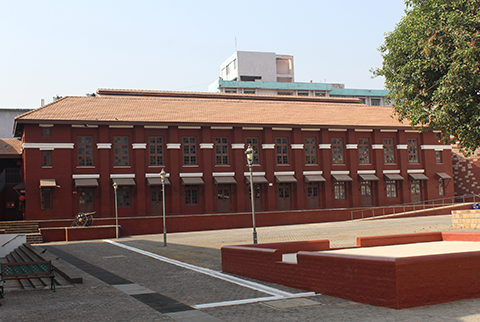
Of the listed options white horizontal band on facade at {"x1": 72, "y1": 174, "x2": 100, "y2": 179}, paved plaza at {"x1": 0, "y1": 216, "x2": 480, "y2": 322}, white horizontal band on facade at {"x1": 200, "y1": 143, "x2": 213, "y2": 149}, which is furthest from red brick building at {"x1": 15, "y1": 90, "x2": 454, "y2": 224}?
paved plaza at {"x1": 0, "y1": 216, "x2": 480, "y2": 322}

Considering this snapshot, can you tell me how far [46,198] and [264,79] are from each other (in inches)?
2386

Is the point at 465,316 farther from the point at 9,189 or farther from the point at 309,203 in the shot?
the point at 9,189

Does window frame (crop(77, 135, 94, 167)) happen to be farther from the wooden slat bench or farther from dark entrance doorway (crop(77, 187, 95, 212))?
the wooden slat bench

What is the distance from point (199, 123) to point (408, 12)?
2025cm

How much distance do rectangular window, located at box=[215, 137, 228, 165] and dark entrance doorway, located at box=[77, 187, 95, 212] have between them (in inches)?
410

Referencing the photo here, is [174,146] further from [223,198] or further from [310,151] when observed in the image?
[310,151]

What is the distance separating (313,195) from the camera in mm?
43469

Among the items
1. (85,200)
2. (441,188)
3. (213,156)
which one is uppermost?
(213,156)

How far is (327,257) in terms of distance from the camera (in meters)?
10.5

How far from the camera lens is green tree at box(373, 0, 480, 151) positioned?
21.0 meters

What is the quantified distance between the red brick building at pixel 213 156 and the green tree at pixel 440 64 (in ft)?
61.6

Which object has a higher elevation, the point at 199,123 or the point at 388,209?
the point at 199,123

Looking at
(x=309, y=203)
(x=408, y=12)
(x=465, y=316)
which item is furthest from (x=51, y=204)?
(x=465, y=316)

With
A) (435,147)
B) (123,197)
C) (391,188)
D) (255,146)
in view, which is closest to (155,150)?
(123,197)
